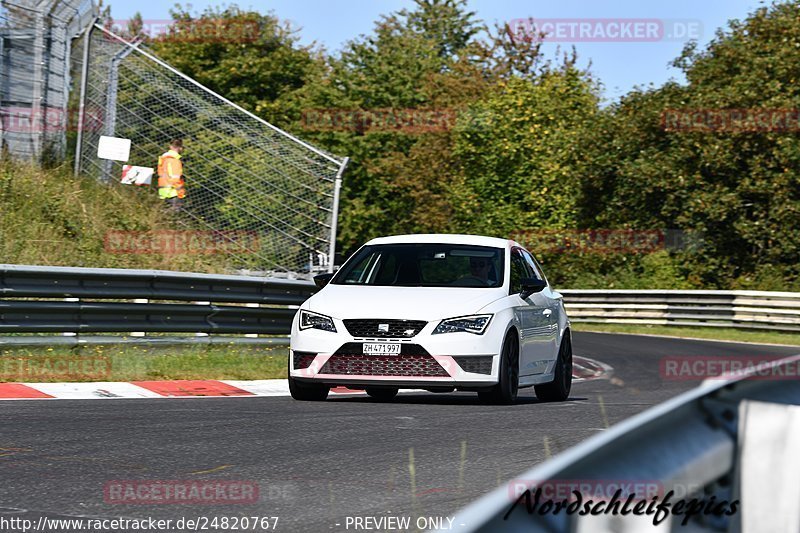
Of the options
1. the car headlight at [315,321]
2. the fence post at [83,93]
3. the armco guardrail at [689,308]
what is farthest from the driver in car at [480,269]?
the armco guardrail at [689,308]

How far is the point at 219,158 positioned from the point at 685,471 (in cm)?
1724

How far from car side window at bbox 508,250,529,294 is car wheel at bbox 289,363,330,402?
1.96 m

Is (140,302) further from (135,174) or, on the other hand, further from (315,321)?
(135,174)

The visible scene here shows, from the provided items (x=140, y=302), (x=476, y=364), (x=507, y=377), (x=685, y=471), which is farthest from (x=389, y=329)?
(x=685, y=471)

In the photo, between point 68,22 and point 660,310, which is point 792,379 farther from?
point 660,310

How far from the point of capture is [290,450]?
7.84 metres

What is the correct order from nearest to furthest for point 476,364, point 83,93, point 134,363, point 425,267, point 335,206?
point 476,364 → point 425,267 → point 134,363 → point 335,206 → point 83,93

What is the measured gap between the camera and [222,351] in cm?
1546

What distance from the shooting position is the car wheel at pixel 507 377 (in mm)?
11352

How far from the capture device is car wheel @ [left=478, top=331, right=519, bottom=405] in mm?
11352

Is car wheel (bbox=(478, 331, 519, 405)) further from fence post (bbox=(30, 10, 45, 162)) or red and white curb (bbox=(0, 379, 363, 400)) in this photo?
fence post (bbox=(30, 10, 45, 162))

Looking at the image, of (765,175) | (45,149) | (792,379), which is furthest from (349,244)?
(792,379)

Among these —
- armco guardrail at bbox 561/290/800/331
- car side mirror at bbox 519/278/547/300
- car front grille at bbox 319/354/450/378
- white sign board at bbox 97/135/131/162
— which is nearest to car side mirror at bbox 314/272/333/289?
car front grille at bbox 319/354/450/378

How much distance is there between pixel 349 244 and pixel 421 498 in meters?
59.7
